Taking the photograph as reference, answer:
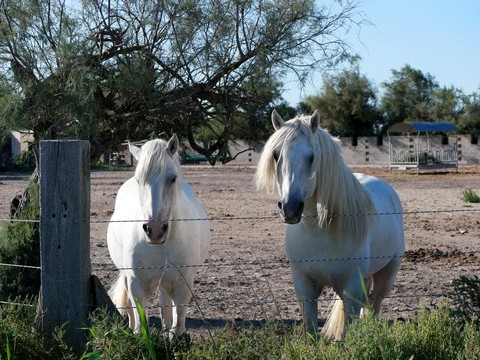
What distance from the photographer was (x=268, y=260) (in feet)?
31.8

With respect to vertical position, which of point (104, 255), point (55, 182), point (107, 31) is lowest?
point (104, 255)

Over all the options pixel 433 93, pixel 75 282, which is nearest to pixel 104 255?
pixel 75 282

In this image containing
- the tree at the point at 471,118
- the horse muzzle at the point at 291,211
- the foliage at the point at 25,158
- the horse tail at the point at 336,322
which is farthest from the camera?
the tree at the point at 471,118

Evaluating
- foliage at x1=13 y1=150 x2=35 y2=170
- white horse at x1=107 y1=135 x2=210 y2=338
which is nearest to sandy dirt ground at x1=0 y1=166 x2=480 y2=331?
white horse at x1=107 y1=135 x2=210 y2=338

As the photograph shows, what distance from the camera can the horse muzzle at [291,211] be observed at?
4301 mm

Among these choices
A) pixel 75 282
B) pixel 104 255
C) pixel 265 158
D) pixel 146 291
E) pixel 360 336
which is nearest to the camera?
pixel 360 336

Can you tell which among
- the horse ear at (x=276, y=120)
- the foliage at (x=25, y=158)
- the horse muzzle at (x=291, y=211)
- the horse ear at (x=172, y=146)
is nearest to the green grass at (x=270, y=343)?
the horse muzzle at (x=291, y=211)

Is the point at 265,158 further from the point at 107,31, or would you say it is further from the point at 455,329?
the point at 107,31

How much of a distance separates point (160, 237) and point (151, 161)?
1.86 feet

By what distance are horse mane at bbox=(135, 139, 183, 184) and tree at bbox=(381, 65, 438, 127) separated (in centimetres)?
5438

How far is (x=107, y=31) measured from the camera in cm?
647

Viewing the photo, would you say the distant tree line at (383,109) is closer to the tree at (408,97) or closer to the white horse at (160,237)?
the tree at (408,97)

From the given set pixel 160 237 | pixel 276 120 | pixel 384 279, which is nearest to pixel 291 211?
pixel 276 120

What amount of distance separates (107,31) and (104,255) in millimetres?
4207
